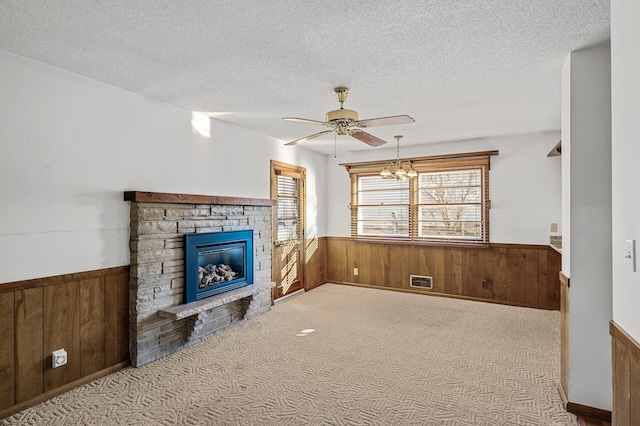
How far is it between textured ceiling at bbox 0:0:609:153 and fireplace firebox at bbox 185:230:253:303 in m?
1.51

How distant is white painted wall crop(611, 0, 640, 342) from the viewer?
4.09ft

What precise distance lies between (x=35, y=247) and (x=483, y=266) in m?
5.51

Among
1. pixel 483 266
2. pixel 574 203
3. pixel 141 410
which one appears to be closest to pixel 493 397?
pixel 574 203

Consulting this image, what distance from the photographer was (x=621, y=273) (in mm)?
1423

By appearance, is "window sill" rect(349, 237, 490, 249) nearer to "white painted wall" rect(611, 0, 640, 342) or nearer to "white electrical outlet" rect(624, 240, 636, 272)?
"white painted wall" rect(611, 0, 640, 342)

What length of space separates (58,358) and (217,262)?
175 centimetres

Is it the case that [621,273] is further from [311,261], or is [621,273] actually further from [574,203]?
[311,261]

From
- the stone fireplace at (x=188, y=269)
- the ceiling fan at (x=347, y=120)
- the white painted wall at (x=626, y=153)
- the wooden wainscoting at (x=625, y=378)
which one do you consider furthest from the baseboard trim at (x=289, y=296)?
the white painted wall at (x=626, y=153)

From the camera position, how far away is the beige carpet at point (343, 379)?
7.82 feet

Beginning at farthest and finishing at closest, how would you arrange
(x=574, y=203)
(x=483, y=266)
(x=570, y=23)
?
(x=483, y=266) < (x=574, y=203) < (x=570, y=23)

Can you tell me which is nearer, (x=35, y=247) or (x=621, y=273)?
(x=621, y=273)

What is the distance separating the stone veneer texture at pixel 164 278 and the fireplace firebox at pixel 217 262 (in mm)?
80

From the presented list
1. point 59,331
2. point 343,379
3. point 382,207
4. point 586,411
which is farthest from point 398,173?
point 59,331

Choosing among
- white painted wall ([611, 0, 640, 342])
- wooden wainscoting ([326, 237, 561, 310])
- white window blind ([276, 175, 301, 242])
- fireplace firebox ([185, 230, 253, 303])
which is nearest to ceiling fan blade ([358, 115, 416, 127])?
white painted wall ([611, 0, 640, 342])
